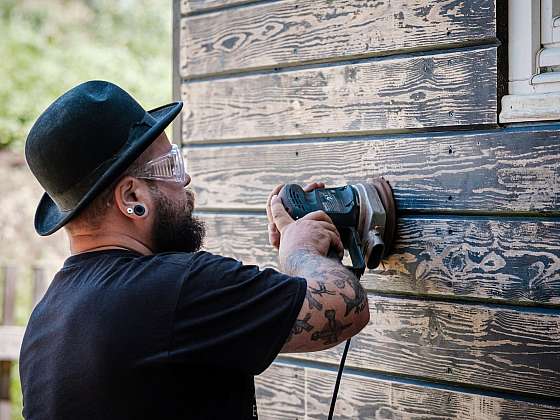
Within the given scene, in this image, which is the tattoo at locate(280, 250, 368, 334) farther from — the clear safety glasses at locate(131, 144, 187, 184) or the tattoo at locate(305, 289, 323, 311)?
the clear safety glasses at locate(131, 144, 187, 184)

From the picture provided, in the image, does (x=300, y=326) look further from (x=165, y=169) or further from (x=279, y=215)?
(x=165, y=169)

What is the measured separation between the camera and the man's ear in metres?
2.00

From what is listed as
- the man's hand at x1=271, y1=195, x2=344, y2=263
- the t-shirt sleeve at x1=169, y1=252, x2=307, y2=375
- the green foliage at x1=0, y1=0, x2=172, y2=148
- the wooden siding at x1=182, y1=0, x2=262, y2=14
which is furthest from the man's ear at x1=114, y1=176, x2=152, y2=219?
the green foliage at x1=0, y1=0, x2=172, y2=148

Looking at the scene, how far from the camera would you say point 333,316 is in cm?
187

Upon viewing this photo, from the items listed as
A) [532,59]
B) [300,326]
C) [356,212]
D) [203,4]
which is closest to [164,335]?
[300,326]

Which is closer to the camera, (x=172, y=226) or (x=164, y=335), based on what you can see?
(x=164, y=335)

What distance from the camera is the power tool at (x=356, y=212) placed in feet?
7.34

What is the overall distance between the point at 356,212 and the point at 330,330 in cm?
52

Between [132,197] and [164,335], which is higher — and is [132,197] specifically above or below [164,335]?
above

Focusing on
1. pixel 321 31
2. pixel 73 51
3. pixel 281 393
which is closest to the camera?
pixel 321 31

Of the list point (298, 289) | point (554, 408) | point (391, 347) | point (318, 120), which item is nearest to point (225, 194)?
point (318, 120)

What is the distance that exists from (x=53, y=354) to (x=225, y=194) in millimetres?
1156

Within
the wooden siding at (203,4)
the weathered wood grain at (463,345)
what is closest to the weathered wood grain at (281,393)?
the weathered wood grain at (463,345)

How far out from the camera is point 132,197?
2025mm
